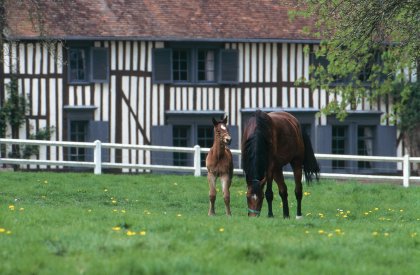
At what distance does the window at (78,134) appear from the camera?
38.4 meters

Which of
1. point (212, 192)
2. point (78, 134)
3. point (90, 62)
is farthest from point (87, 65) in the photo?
point (212, 192)

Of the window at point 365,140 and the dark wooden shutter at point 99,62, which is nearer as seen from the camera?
the dark wooden shutter at point 99,62

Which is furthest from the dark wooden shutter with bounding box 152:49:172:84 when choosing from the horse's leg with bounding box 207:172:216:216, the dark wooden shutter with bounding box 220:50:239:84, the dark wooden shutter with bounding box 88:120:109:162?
the horse's leg with bounding box 207:172:216:216

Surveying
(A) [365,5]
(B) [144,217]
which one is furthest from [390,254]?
(A) [365,5]

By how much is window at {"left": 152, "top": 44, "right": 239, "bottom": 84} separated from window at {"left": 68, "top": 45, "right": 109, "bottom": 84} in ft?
6.05

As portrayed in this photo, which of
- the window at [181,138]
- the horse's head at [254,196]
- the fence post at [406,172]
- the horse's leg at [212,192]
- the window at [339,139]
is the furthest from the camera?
the window at [339,139]

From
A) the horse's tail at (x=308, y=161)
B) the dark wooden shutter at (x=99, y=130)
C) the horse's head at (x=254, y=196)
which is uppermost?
the dark wooden shutter at (x=99, y=130)

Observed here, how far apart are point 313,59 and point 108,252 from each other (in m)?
28.9

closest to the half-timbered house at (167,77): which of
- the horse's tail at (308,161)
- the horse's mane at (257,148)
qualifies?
the horse's tail at (308,161)

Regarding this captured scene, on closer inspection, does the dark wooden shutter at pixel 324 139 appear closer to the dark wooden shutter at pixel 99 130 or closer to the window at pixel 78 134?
the dark wooden shutter at pixel 99 130

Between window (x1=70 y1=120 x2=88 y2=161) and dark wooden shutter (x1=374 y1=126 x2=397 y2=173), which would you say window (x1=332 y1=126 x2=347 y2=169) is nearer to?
dark wooden shutter (x1=374 y1=126 x2=397 y2=173)

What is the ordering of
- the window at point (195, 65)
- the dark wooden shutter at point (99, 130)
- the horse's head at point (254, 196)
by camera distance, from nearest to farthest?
the horse's head at point (254, 196)
the dark wooden shutter at point (99, 130)
the window at point (195, 65)

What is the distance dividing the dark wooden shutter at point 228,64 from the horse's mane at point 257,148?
2148cm

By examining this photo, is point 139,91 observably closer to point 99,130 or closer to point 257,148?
point 99,130
